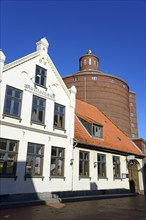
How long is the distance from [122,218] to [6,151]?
7.30 meters

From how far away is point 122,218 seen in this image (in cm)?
981

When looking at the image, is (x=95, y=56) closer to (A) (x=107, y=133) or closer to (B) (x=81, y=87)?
(B) (x=81, y=87)

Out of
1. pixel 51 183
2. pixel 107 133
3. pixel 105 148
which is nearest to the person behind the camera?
pixel 51 183

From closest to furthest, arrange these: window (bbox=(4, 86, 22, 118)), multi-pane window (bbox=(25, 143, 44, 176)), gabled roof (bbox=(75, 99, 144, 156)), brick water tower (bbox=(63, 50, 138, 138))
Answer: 1. window (bbox=(4, 86, 22, 118))
2. multi-pane window (bbox=(25, 143, 44, 176))
3. gabled roof (bbox=(75, 99, 144, 156))
4. brick water tower (bbox=(63, 50, 138, 138))

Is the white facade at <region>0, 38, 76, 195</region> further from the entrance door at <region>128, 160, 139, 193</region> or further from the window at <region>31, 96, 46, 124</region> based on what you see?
the entrance door at <region>128, 160, 139, 193</region>

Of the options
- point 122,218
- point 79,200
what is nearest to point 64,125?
point 79,200

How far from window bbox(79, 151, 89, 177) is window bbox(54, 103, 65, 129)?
2.80 meters

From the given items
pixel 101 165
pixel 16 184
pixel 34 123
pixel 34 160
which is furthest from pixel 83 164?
pixel 16 184

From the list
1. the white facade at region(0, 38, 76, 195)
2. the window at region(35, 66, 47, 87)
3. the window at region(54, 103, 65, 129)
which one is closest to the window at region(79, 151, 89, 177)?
the white facade at region(0, 38, 76, 195)

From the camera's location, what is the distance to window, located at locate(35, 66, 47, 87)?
16.2 meters

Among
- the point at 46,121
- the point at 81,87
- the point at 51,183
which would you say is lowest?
the point at 51,183

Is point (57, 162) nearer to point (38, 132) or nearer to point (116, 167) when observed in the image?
point (38, 132)

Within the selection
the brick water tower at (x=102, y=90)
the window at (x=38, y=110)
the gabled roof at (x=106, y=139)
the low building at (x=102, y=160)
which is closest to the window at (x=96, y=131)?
the low building at (x=102, y=160)

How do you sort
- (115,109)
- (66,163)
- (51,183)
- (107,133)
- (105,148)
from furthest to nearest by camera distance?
(115,109), (107,133), (105,148), (66,163), (51,183)
